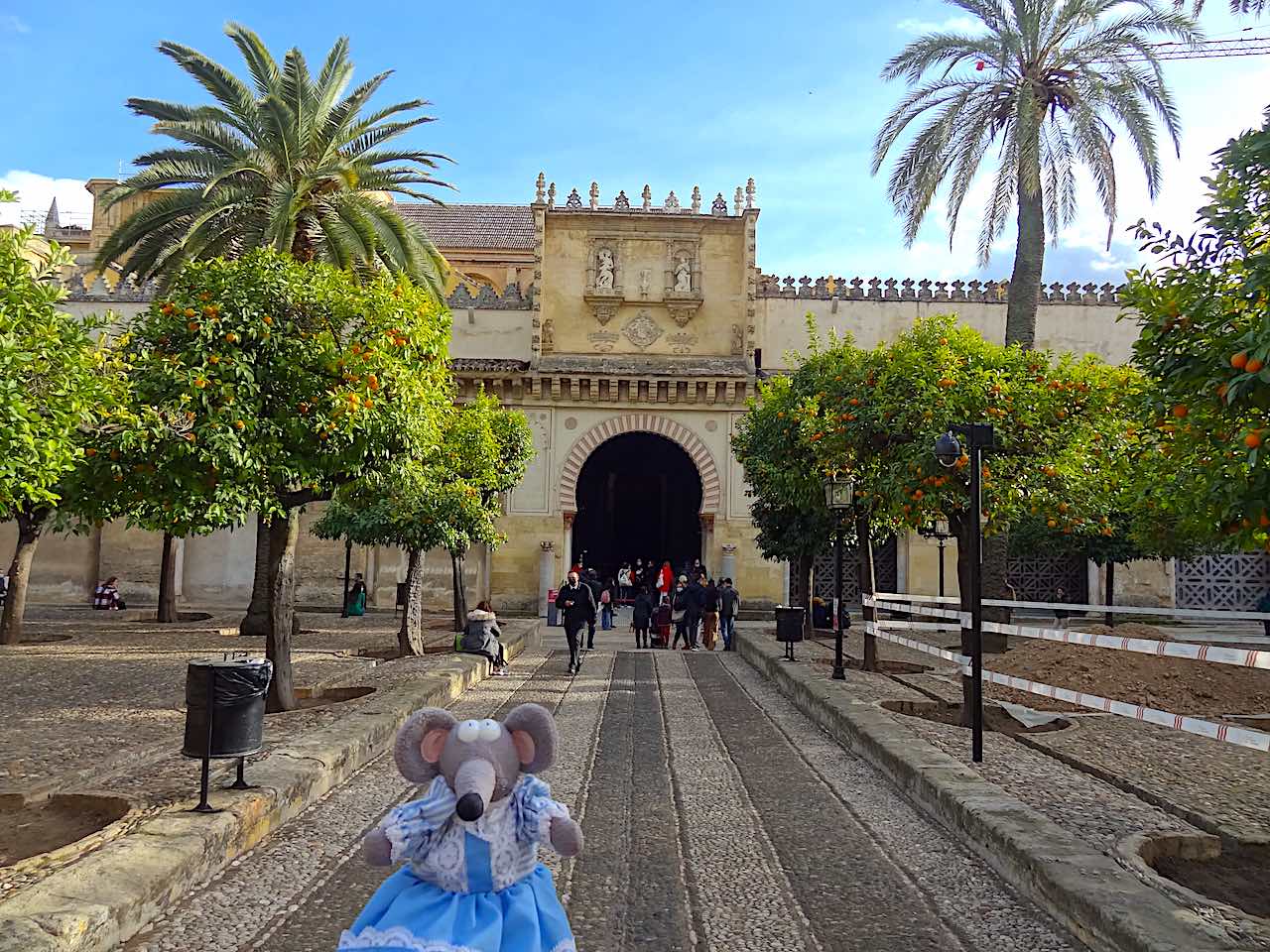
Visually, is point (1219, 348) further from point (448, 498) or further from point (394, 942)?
point (448, 498)

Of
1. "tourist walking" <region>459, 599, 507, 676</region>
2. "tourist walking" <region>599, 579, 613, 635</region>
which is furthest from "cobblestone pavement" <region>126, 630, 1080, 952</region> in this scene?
"tourist walking" <region>599, 579, 613, 635</region>

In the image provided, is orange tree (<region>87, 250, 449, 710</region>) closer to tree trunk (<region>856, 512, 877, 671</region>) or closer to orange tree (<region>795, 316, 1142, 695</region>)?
orange tree (<region>795, 316, 1142, 695</region>)

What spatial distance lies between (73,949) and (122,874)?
2.09 feet

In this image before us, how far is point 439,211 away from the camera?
38.8 metres

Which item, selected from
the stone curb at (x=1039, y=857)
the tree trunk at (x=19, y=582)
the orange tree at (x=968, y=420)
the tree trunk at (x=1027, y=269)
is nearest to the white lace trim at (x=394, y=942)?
the stone curb at (x=1039, y=857)

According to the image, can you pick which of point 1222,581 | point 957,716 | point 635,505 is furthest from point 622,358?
point 957,716

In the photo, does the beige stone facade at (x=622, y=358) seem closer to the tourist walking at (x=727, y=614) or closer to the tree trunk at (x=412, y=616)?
the tourist walking at (x=727, y=614)

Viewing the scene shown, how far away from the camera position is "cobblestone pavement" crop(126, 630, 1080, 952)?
408 cm

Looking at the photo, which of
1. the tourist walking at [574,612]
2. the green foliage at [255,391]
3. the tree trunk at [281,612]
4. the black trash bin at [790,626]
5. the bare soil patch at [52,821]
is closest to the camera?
the bare soil patch at [52,821]

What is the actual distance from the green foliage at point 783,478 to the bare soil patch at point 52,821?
9878mm

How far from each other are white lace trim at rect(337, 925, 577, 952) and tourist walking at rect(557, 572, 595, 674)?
432 inches

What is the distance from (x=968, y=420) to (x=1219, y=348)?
226 inches

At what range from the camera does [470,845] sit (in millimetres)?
2848

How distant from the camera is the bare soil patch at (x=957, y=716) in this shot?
Answer: 361 inches
